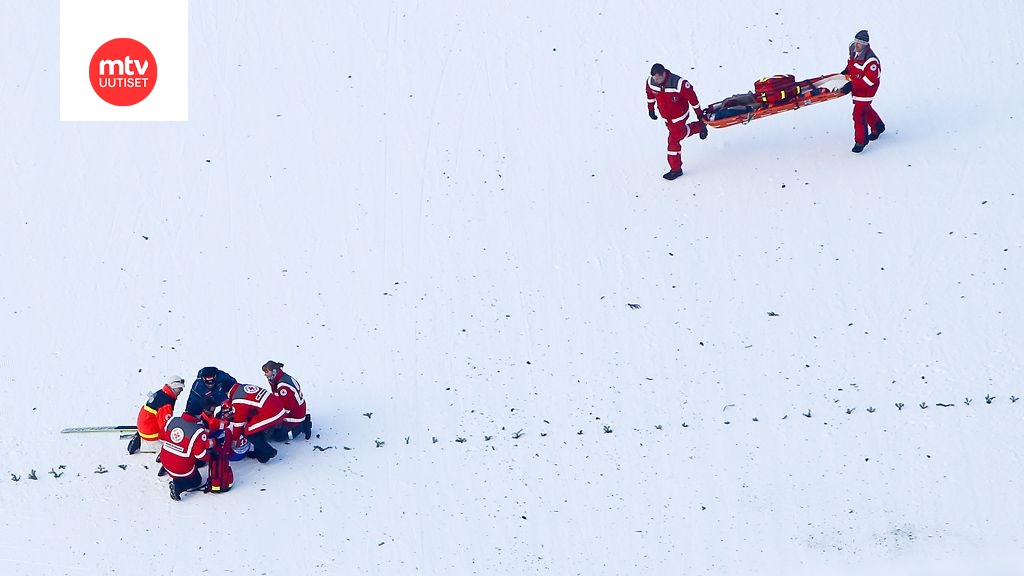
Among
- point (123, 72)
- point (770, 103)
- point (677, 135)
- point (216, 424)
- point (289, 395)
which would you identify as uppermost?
point (123, 72)

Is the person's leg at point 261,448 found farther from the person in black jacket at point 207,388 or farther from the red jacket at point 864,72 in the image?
the red jacket at point 864,72

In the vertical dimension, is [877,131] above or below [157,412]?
above

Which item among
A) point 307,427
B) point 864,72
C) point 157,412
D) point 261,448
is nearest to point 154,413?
point 157,412

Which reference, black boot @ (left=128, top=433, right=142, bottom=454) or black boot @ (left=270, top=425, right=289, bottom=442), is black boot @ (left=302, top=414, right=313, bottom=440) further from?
black boot @ (left=128, top=433, right=142, bottom=454)

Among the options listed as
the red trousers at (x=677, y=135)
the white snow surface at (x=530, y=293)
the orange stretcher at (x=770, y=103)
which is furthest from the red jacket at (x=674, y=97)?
the white snow surface at (x=530, y=293)

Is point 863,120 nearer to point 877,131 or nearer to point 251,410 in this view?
point 877,131
